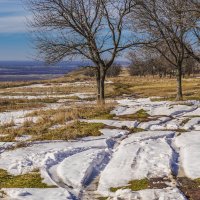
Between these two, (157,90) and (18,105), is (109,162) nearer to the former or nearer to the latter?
(18,105)

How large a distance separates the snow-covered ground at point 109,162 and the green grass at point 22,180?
0.19 meters

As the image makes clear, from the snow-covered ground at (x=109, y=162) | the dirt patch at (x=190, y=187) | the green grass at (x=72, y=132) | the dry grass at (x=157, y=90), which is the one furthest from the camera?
the dry grass at (x=157, y=90)

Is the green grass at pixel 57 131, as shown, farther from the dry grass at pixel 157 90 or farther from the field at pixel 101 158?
the dry grass at pixel 157 90

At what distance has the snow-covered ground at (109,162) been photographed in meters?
7.67

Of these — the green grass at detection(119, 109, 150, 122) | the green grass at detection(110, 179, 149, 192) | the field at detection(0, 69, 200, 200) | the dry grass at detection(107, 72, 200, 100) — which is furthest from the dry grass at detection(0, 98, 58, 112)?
the green grass at detection(110, 179, 149, 192)

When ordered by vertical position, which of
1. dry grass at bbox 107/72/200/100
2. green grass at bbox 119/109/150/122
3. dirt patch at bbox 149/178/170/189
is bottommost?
dry grass at bbox 107/72/200/100

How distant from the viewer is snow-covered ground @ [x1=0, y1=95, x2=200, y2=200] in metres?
7.67

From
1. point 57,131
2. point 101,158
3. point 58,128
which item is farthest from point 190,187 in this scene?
point 58,128

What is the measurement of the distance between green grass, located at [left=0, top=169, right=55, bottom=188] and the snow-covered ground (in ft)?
0.61

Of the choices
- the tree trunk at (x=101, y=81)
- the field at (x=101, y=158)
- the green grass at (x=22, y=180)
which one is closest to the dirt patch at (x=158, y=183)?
the field at (x=101, y=158)

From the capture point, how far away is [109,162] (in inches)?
388

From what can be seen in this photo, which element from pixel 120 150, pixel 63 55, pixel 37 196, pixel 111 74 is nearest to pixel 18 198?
pixel 37 196

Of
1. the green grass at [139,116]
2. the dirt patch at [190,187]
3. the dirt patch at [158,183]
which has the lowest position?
the dirt patch at [190,187]

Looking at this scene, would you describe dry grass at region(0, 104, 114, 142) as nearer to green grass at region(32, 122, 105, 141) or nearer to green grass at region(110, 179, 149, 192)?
green grass at region(32, 122, 105, 141)
